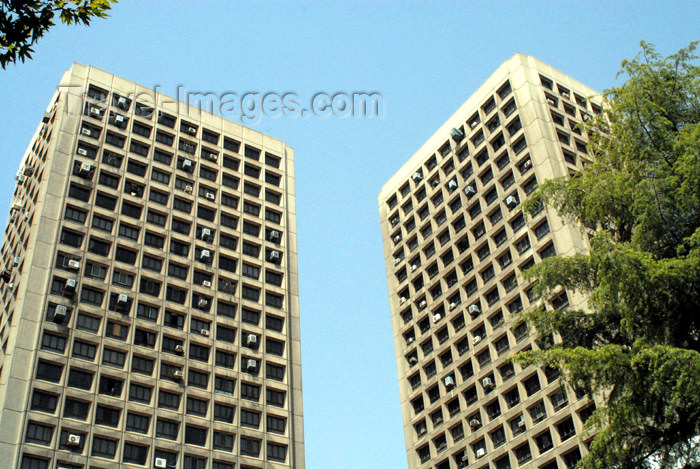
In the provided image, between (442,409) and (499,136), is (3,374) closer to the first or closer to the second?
(442,409)

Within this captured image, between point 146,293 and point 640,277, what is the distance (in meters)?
43.0

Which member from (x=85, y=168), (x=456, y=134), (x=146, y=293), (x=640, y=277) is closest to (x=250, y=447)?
(x=146, y=293)

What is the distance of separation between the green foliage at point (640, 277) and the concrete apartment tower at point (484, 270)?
2531 cm

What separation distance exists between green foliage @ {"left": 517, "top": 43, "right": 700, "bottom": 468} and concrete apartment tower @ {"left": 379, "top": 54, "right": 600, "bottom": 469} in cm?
2531

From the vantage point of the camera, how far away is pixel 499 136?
204ft

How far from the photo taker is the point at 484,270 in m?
58.5

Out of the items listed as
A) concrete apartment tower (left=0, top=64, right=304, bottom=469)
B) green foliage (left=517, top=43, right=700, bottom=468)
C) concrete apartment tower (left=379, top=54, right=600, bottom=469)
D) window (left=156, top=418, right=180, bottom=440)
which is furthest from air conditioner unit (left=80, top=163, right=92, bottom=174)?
green foliage (left=517, top=43, right=700, bottom=468)

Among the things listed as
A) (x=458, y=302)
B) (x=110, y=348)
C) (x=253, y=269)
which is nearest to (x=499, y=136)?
(x=458, y=302)

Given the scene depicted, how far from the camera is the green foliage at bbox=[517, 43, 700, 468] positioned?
62.8 ft

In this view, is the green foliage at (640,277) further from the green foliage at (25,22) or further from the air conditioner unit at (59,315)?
the air conditioner unit at (59,315)

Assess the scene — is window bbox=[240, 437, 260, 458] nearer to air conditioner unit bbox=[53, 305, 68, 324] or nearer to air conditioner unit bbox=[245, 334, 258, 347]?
air conditioner unit bbox=[245, 334, 258, 347]

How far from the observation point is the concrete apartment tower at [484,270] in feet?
167

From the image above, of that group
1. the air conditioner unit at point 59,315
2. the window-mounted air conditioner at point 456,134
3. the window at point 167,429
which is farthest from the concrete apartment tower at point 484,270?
the air conditioner unit at point 59,315

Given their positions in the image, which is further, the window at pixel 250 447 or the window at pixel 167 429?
the window at pixel 250 447
